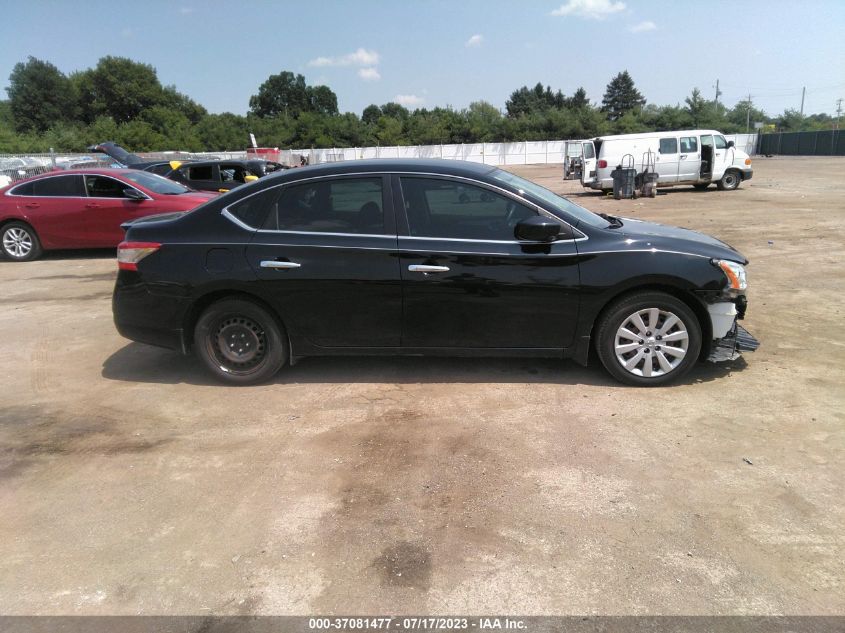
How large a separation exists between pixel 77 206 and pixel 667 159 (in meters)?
17.7

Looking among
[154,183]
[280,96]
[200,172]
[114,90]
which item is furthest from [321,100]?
[154,183]

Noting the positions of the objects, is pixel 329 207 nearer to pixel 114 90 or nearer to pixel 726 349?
pixel 726 349

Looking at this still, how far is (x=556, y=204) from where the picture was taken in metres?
4.76

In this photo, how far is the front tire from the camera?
2097cm

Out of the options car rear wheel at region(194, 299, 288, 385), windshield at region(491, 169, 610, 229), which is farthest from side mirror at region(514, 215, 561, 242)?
car rear wheel at region(194, 299, 288, 385)

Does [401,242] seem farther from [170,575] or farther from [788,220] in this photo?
[788,220]

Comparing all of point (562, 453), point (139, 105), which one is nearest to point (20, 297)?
point (562, 453)

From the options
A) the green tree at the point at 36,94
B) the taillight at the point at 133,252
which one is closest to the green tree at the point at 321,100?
the green tree at the point at 36,94

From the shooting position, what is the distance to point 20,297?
27.6 feet

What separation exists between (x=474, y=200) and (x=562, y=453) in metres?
2.01

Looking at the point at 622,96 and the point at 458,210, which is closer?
the point at 458,210

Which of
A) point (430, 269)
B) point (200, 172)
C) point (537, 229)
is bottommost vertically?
point (430, 269)

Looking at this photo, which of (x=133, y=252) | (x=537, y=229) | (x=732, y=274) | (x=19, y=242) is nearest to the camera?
(x=537, y=229)

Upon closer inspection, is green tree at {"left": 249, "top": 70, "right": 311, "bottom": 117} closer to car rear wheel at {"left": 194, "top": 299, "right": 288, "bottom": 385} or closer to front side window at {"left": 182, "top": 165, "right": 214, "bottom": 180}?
front side window at {"left": 182, "top": 165, "right": 214, "bottom": 180}
